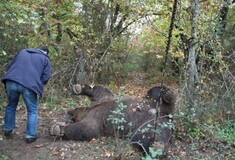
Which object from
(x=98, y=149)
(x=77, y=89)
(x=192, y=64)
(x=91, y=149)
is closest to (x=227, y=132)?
(x=192, y=64)

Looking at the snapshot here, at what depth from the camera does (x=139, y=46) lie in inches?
595

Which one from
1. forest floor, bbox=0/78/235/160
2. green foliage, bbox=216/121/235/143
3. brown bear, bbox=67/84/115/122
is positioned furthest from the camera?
brown bear, bbox=67/84/115/122

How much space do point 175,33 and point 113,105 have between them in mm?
3936

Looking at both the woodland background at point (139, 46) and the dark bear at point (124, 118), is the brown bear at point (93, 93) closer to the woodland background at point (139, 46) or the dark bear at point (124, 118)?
the dark bear at point (124, 118)

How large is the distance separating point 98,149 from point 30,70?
185cm

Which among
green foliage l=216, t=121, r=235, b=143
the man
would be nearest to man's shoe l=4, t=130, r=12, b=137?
the man

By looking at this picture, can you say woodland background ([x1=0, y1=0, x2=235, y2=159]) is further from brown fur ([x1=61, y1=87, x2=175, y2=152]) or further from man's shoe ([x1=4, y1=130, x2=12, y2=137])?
man's shoe ([x1=4, y1=130, x2=12, y2=137])

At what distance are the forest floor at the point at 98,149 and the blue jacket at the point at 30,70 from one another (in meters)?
0.99

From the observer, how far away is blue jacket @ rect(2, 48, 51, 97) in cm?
632

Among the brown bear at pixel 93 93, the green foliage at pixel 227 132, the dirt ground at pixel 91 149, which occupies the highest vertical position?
the brown bear at pixel 93 93

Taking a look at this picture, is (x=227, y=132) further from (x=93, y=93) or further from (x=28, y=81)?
(x=28, y=81)

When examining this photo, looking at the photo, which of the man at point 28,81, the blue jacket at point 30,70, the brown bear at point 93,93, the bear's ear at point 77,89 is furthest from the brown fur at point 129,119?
the blue jacket at point 30,70

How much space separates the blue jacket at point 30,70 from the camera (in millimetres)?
6316

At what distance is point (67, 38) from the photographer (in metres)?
12.0
